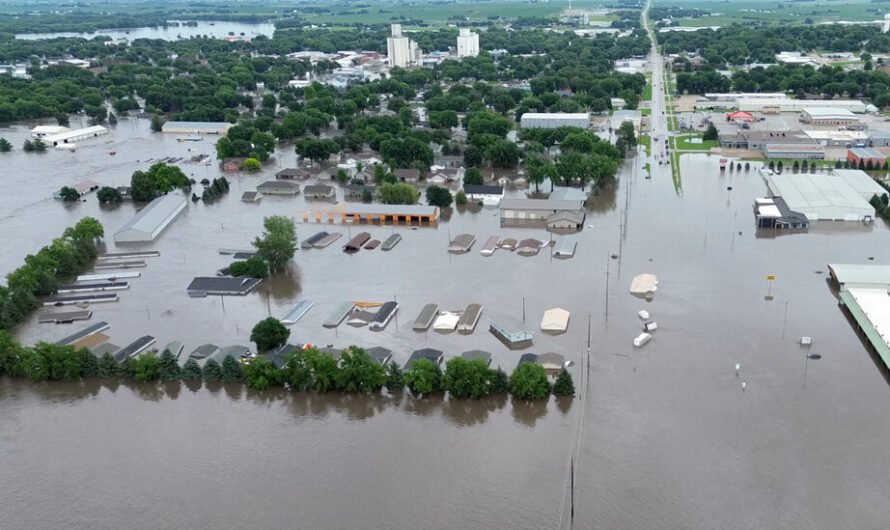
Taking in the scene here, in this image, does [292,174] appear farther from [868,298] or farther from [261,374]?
[868,298]

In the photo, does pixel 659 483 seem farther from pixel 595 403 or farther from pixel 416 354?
pixel 416 354

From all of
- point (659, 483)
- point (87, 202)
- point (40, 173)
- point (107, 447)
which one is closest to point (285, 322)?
point (107, 447)

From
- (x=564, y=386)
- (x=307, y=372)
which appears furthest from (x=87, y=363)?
(x=564, y=386)

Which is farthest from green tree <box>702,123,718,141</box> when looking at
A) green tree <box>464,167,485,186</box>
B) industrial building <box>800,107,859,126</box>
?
green tree <box>464,167,485,186</box>

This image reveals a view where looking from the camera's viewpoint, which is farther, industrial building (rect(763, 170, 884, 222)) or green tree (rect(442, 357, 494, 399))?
industrial building (rect(763, 170, 884, 222))

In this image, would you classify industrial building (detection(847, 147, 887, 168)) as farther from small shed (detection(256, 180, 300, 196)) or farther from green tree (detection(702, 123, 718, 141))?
small shed (detection(256, 180, 300, 196))

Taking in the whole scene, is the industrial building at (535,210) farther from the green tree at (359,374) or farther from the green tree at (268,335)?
the green tree at (359,374)

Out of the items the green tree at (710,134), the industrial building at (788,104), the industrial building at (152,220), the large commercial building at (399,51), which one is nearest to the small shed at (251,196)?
the industrial building at (152,220)
